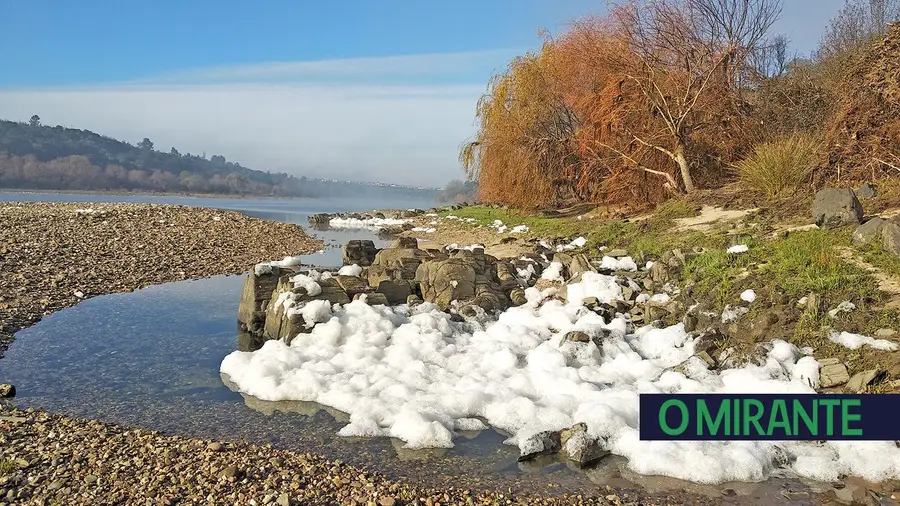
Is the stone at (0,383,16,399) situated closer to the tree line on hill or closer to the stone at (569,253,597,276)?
the stone at (569,253,597,276)

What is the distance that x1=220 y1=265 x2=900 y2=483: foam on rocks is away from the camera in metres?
5.40

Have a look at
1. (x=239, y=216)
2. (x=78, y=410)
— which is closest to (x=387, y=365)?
(x=78, y=410)

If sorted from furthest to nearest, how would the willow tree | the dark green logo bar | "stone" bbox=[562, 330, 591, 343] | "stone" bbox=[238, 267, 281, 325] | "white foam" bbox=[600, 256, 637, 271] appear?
the willow tree < "white foam" bbox=[600, 256, 637, 271] < "stone" bbox=[238, 267, 281, 325] < "stone" bbox=[562, 330, 591, 343] < the dark green logo bar

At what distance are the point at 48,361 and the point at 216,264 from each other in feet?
35.2

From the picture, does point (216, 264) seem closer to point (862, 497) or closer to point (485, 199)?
point (485, 199)

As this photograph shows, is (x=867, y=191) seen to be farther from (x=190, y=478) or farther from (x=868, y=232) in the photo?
(x=190, y=478)

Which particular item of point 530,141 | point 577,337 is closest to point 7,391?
point 577,337

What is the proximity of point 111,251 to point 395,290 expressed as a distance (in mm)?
12042

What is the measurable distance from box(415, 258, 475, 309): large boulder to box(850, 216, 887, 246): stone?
661 cm

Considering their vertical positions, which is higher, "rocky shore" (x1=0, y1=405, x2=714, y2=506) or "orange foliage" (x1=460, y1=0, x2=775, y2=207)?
"orange foliage" (x1=460, y1=0, x2=775, y2=207)

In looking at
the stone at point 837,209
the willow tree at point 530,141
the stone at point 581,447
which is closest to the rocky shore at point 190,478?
the stone at point 581,447

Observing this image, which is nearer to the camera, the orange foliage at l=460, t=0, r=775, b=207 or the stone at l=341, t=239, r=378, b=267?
the stone at l=341, t=239, r=378, b=267

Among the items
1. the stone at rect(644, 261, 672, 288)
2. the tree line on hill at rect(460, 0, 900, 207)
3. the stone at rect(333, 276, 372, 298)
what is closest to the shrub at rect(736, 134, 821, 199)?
the tree line on hill at rect(460, 0, 900, 207)

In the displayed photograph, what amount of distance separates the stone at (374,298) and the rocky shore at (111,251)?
558cm
